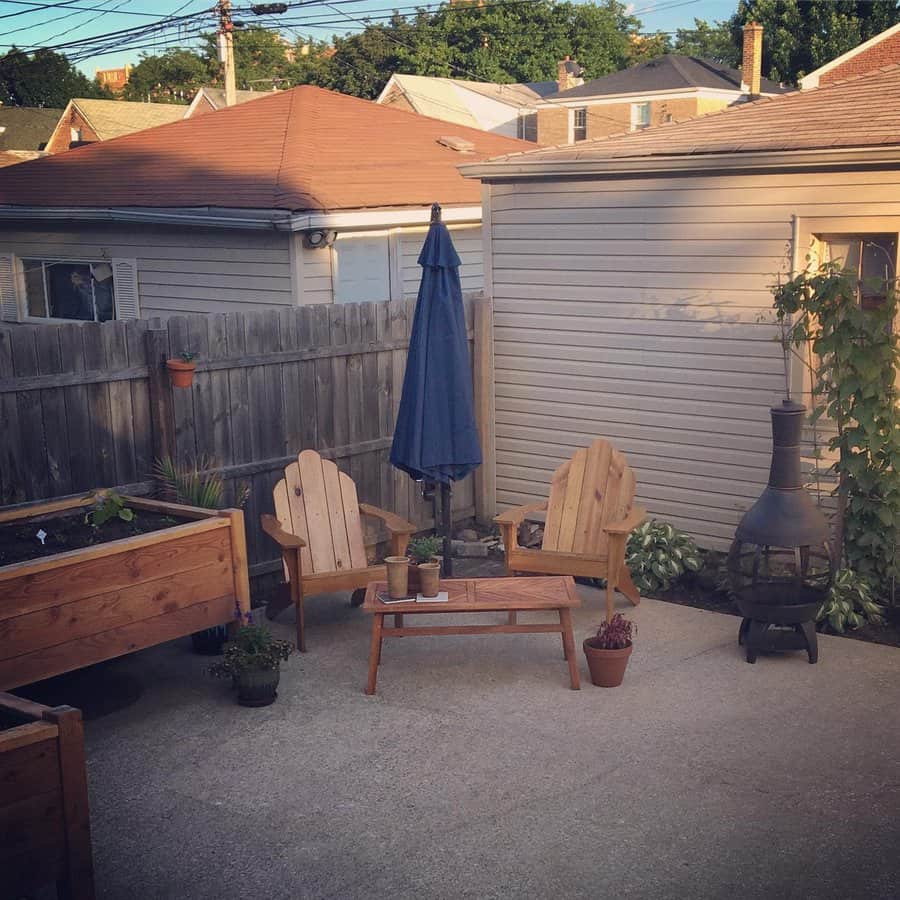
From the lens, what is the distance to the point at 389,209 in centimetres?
1123

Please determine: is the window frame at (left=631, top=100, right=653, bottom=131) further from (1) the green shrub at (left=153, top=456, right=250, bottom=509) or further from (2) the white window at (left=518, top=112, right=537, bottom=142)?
(1) the green shrub at (left=153, top=456, right=250, bottom=509)

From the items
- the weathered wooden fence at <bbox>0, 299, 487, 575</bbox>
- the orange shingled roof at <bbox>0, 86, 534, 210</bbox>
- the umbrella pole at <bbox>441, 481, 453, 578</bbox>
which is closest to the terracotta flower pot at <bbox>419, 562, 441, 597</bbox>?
the umbrella pole at <bbox>441, 481, 453, 578</bbox>

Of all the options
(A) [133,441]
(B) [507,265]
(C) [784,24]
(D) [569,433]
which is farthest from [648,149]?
(C) [784,24]

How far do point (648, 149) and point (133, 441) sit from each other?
4074 mm

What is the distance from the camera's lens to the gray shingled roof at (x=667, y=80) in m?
32.4

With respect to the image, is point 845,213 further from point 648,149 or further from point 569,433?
point 569,433

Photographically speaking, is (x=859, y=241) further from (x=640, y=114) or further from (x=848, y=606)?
(x=640, y=114)

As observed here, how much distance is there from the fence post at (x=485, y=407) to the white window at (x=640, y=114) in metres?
25.6

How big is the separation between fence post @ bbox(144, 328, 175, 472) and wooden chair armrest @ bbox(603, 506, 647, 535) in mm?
2628

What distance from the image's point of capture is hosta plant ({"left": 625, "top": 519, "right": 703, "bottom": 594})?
25.2 ft

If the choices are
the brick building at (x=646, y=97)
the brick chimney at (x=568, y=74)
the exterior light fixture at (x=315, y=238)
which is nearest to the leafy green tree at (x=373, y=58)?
the brick chimney at (x=568, y=74)

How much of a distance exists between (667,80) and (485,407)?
26250 mm

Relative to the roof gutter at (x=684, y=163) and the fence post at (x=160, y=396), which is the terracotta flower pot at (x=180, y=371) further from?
the roof gutter at (x=684, y=163)

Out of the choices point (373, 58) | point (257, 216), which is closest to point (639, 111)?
point (373, 58)
